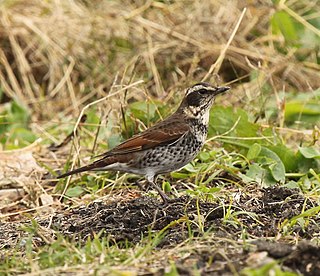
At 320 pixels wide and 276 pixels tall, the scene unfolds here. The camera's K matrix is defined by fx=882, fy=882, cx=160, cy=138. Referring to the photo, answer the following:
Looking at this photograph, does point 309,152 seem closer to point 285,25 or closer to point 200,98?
point 200,98

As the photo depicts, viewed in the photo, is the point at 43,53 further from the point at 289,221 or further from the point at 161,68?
the point at 289,221

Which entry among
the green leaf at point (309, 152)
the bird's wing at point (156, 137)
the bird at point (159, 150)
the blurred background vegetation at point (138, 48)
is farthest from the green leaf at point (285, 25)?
the bird's wing at point (156, 137)

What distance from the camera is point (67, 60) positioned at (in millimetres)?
11641

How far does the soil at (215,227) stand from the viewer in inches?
182

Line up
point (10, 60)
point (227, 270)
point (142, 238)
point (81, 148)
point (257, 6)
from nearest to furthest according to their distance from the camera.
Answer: point (227, 270) → point (142, 238) → point (81, 148) → point (10, 60) → point (257, 6)

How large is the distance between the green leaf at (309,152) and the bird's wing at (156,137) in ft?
3.51

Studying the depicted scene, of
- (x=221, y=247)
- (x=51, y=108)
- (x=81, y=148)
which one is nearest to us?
(x=221, y=247)

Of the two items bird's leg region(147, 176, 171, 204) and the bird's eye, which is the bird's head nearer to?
the bird's eye

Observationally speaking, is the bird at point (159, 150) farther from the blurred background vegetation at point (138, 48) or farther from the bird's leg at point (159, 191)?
the blurred background vegetation at point (138, 48)

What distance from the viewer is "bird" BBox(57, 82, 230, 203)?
6895 millimetres

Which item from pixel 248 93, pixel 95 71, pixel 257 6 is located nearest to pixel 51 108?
pixel 95 71

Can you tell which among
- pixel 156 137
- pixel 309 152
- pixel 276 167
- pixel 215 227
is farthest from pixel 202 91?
pixel 215 227

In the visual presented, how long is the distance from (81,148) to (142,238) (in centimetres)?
298

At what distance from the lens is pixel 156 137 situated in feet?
23.0
